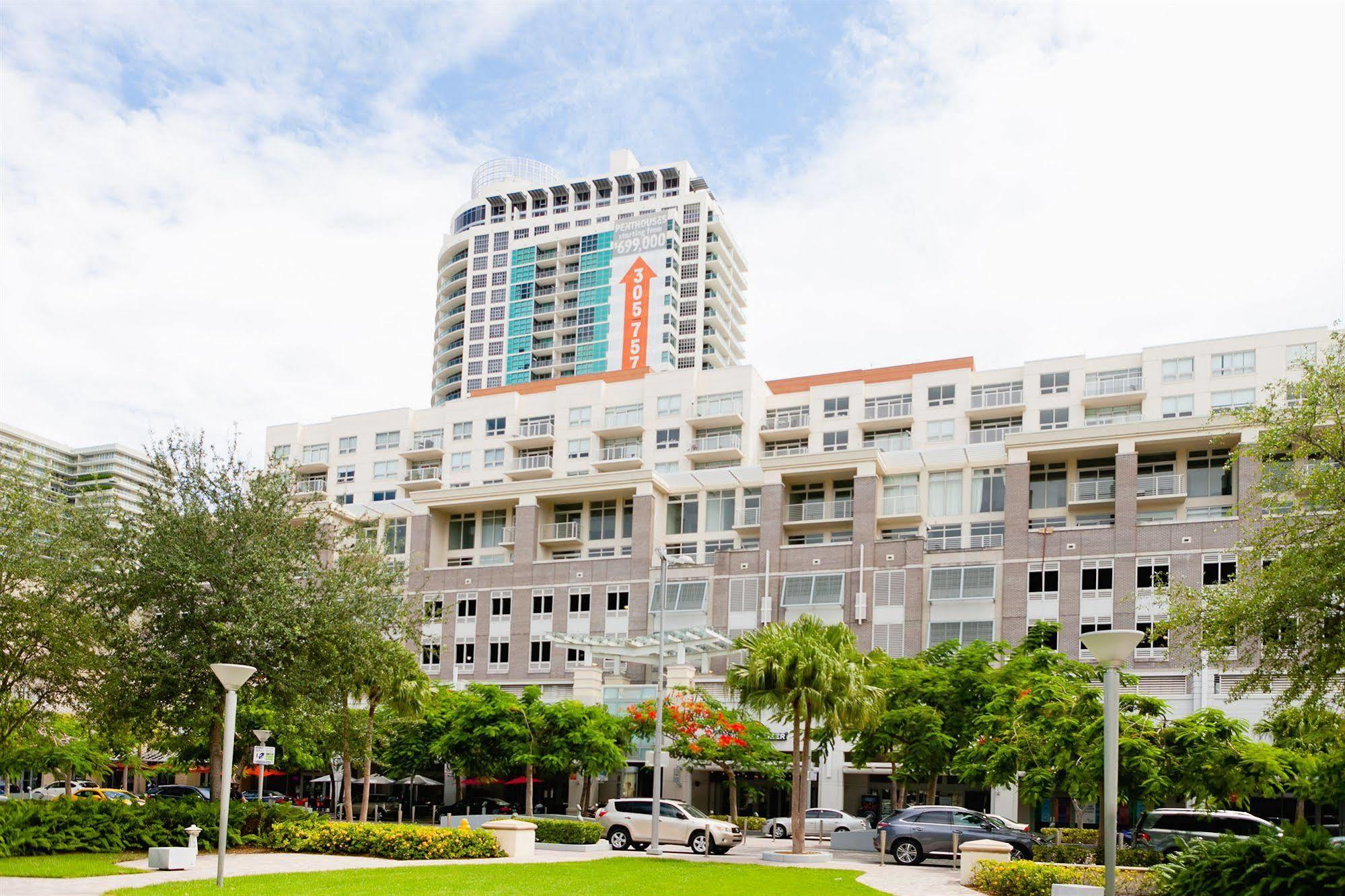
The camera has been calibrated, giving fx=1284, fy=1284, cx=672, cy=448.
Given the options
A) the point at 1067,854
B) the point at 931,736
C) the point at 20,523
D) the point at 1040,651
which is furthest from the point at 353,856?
the point at 1040,651

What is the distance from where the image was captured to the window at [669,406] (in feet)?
291

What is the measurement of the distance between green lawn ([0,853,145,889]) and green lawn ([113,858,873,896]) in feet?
9.46

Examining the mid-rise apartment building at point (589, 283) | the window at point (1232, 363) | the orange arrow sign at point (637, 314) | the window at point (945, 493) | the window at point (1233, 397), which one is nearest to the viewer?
the window at point (945, 493)

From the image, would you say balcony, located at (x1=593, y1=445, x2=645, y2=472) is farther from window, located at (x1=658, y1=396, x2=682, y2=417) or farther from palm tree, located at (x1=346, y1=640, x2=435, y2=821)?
palm tree, located at (x1=346, y1=640, x2=435, y2=821)

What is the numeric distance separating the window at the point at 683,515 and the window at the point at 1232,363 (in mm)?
31968

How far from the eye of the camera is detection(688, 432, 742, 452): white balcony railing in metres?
85.9

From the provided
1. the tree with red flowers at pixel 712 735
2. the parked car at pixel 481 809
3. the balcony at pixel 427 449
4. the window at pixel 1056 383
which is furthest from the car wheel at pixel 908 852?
the balcony at pixel 427 449

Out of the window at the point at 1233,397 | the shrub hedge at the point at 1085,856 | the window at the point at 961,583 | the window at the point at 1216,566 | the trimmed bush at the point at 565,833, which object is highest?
the window at the point at 1233,397

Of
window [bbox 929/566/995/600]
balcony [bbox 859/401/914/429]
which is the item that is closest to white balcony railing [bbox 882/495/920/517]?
window [bbox 929/566/995/600]

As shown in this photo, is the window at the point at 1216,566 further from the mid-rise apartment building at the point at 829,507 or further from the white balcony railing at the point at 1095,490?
the white balcony railing at the point at 1095,490

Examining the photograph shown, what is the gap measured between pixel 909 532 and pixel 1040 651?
2941 cm

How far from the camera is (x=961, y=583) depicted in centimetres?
6538

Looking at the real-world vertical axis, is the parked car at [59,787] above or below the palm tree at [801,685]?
below

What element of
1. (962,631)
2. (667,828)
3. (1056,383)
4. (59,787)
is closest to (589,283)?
(1056,383)
